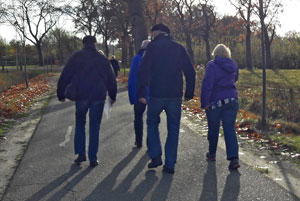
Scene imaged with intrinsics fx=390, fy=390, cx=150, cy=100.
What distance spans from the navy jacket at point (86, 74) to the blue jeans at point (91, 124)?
103 mm

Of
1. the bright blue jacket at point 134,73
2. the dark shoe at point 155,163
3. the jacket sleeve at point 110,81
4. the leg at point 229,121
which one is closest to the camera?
the dark shoe at point 155,163

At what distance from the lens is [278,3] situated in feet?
106

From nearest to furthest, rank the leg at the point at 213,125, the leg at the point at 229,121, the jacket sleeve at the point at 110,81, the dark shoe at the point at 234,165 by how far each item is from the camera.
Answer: the dark shoe at the point at 234,165
the leg at the point at 229,121
the leg at the point at 213,125
the jacket sleeve at the point at 110,81

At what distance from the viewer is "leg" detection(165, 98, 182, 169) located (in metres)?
5.32

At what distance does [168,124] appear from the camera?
5449 mm

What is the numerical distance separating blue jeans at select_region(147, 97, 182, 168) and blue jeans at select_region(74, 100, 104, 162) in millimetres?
829

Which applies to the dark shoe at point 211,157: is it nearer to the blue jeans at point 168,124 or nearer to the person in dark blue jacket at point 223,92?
the person in dark blue jacket at point 223,92

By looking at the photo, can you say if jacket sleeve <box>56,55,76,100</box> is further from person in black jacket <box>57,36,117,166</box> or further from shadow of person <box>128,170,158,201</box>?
shadow of person <box>128,170,158,201</box>

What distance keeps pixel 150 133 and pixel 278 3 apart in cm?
3005

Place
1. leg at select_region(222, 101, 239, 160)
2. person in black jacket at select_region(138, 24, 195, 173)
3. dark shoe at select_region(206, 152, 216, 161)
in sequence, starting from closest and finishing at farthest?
person in black jacket at select_region(138, 24, 195, 173), leg at select_region(222, 101, 239, 160), dark shoe at select_region(206, 152, 216, 161)

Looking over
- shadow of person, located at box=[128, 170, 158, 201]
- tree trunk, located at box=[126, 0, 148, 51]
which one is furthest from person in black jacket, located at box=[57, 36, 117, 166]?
tree trunk, located at box=[126, 0, 148, 51]

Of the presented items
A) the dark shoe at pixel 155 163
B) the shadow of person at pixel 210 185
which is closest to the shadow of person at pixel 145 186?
the dark shoe at pixel 155 163

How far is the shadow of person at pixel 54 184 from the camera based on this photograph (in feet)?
14.6

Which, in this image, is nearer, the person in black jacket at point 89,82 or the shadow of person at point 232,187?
the shadow of person at point 232,187
